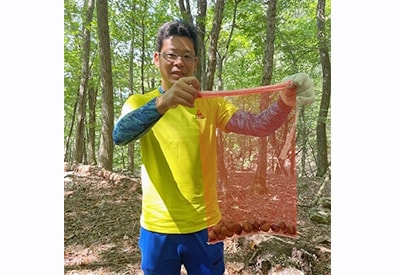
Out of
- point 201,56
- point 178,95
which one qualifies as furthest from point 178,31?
point 201,56

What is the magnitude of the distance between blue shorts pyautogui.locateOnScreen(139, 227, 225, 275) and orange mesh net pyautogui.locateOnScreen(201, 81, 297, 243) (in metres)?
0.18

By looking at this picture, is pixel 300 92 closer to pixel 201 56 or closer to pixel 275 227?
pixel 275 227

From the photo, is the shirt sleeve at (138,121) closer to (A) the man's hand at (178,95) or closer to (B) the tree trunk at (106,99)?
(A) the man's hand at (178,95)

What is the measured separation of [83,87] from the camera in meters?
2.85

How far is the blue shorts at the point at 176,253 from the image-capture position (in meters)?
1.08

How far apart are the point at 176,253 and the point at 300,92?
2.14ft

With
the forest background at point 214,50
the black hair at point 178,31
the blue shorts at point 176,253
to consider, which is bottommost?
the blue shorts at point 176,253

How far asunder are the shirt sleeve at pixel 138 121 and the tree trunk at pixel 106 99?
1908mm

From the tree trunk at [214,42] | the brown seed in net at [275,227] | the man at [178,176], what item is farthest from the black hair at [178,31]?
the tree trunk at [214,42]

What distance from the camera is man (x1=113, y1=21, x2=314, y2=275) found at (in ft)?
3.58

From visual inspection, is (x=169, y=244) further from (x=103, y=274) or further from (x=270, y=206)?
(x=103, y=274)

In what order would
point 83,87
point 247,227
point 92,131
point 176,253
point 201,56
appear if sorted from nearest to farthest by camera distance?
1. point 176,253
2. point 247,227
3. point 201,56
4. point 83,87
5. point 92,131

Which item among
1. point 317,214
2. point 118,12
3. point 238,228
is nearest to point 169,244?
point 238,228

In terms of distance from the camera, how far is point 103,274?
232 centimetres
